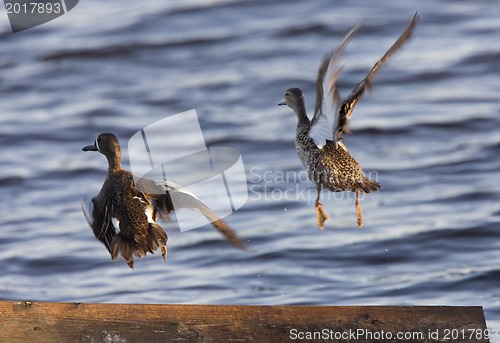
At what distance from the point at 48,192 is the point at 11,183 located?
25.1 inches

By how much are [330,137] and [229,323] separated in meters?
1.59

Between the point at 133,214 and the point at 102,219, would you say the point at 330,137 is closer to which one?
the point at 133,214

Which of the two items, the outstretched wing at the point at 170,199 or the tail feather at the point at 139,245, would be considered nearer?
the tail feather at the point at 139,245

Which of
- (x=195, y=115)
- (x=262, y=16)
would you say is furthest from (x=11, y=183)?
(x=262, y=16)

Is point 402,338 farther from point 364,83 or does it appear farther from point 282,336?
point 364,83

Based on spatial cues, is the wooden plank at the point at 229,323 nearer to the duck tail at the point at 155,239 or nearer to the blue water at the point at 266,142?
the duck tail at the point at 155,239

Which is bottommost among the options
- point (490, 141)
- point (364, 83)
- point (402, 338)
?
point (490, 141)

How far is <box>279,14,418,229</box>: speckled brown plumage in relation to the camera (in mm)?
5707

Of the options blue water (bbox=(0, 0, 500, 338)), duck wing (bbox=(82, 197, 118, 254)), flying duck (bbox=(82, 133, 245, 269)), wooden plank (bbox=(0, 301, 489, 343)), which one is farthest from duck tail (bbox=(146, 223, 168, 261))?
blue water (bbox=(0, 0, 500, 338))

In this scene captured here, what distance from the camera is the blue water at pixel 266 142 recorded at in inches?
358

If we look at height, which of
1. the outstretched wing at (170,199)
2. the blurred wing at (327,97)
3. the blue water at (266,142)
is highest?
the blurred wing at (327,97)

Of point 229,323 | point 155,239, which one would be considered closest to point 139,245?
point 155,239

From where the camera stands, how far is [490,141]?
12.7 metres

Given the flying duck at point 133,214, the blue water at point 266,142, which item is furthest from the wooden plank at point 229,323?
the blue water at point 266,142
